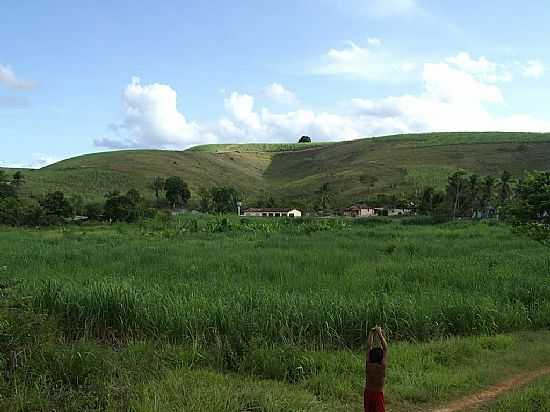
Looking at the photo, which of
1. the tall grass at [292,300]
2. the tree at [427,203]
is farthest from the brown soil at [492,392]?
the tree at [427,203]

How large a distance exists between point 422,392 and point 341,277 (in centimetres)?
817

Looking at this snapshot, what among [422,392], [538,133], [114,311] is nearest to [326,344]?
[422,392]

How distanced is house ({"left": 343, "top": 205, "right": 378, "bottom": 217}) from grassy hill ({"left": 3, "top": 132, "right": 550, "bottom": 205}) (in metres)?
11.5

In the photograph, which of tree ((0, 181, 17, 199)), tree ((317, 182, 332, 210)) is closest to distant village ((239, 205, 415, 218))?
tree ((317, 182, 332, 210))

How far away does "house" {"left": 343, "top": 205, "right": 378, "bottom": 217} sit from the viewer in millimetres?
82938

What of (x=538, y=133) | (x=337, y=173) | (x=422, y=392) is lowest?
(x=422, y=392)

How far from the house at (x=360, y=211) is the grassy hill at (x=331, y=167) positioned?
1152cm

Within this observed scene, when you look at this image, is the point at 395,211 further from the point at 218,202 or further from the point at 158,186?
the point at 158,186

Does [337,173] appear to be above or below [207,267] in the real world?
above

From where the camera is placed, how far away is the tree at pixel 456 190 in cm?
6756

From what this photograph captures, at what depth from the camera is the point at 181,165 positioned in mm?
128250

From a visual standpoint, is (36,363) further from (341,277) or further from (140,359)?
(341,277)

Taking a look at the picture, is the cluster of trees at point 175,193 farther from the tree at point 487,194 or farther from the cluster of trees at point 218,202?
the tree at point 487,194

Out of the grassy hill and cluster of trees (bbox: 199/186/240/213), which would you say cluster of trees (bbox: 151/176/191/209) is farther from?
the grassy hill
